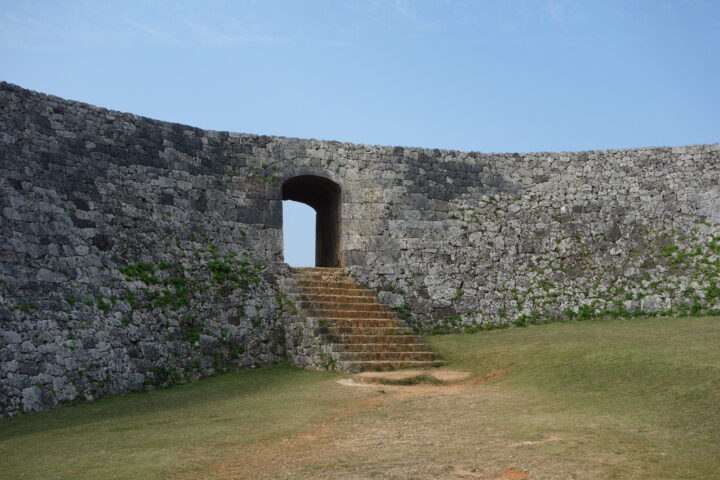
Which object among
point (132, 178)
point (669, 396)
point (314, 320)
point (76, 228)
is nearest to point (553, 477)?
point (669, 396)

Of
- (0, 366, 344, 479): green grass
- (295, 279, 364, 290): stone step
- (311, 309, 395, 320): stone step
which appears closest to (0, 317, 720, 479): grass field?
(0, 366, 344, 479): green grass

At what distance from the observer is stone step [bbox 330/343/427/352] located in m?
12.0

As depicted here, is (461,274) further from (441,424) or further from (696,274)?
(441,424)

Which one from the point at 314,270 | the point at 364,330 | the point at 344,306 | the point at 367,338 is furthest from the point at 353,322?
the point at 314,270

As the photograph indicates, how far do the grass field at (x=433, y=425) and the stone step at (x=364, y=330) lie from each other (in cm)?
118

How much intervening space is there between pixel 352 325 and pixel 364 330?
0.25 m

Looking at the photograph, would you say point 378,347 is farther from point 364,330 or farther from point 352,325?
point 352,325

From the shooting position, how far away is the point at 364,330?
507 inches

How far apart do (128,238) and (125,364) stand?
2.39m

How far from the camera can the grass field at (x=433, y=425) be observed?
19.6 feet

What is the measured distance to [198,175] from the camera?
A: 1388 cm

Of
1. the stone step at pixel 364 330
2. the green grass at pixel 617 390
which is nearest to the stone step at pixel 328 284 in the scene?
the stone step at pixel 364 330

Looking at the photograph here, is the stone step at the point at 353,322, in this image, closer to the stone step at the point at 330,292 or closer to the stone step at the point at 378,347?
the stone step at the point at 378,347

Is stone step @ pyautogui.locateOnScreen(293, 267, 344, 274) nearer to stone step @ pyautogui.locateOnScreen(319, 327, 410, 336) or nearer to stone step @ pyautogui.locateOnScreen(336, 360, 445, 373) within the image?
stone step @ pyautogui.locateOnScreen(319, 327, 410, 336)
